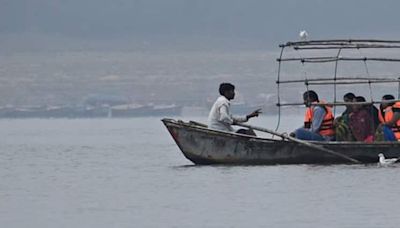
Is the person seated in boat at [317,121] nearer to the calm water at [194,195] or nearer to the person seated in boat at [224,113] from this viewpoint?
the calm water at [194,195]

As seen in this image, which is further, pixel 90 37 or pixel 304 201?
pixel 90 37

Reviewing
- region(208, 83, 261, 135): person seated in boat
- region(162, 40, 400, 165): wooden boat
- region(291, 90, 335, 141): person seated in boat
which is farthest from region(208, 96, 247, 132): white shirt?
region(291, 90, 335, 141): person seated in boat

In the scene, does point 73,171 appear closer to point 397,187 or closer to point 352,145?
point 352,145

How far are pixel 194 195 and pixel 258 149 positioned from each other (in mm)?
3835

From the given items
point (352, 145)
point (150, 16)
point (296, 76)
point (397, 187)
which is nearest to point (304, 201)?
point (397, 187)

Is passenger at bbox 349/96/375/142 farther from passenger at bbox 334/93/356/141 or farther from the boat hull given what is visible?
the boat hull

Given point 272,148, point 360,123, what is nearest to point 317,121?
point 360,123

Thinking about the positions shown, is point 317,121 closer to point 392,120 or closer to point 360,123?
point 360,123

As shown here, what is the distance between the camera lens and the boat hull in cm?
3275

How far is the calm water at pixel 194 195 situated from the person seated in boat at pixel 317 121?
21.1 inches

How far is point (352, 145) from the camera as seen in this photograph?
3269cm

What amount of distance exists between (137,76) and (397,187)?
369 ft

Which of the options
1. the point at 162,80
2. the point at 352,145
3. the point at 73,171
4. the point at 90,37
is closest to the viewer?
the point at 352,145

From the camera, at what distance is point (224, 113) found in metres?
32.8
